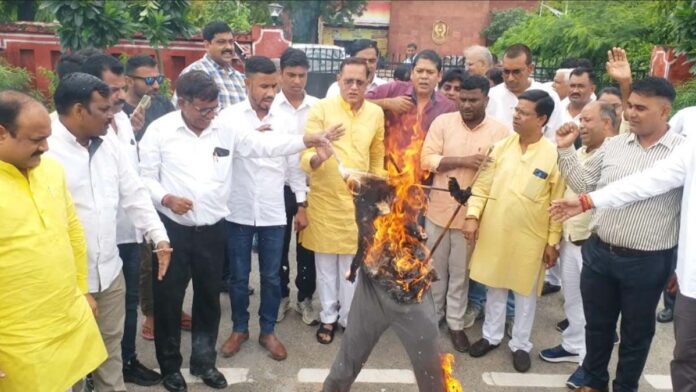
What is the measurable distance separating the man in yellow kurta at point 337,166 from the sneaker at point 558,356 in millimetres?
1795

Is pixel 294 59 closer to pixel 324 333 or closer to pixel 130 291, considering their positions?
pixel 130 291

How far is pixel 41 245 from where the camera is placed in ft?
9.62

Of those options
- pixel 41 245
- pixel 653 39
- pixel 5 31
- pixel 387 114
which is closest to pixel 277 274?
pixel 387 114

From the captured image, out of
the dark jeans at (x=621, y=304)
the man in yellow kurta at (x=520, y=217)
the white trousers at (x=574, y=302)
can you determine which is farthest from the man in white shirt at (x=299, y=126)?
the dark jeans at (x=621, y=304)

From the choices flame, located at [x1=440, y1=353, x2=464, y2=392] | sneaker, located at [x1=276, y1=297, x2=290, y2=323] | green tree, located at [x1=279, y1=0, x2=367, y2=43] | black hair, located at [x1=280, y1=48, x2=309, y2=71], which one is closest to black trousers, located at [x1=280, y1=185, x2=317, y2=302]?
sneaker, located at [x1=276, y1=297, x2=290, y2=323]

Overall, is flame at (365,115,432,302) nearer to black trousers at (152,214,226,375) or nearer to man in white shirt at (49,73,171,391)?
black trousers at (152,214,226,375)

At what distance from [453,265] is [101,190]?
3034 millimetres

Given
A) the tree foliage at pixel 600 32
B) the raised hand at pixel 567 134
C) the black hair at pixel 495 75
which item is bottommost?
the raised hand at pixel 567 134

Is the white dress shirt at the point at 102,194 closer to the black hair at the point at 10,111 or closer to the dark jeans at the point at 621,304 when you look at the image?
the black hair at the point at 10,111

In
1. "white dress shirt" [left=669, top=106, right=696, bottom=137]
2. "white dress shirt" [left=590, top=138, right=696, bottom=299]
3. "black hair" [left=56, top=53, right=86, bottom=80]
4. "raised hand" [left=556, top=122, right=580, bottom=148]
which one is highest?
"black hair" [left=56, top=53, right=86, bottom=80]

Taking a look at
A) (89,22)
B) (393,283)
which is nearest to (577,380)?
(393,283)

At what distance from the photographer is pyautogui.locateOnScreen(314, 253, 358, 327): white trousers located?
17.3 feet

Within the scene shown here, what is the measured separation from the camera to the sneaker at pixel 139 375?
4484mm

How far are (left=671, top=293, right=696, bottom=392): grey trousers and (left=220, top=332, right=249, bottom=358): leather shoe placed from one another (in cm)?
329
